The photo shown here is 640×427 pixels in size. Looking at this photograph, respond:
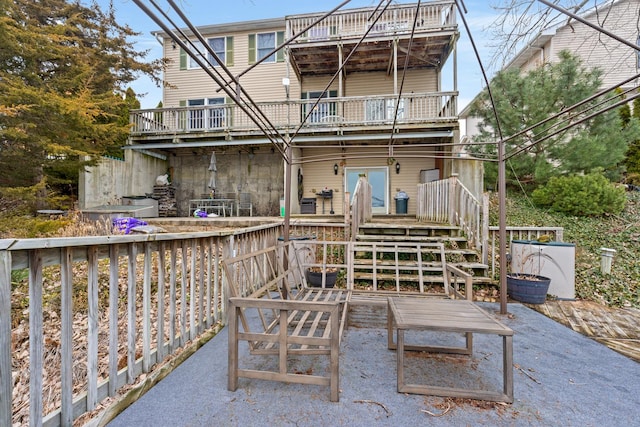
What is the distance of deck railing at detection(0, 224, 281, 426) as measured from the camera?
128 cm

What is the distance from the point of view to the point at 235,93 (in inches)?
83.7

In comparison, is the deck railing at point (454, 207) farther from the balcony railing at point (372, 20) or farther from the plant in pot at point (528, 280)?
the balcony railing at point (372, 20)

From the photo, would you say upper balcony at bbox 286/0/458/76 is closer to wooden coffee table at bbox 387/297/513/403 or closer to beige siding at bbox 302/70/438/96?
beige siding at bbox 302/70/438/96

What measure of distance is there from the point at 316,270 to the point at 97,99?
8895 millimetres

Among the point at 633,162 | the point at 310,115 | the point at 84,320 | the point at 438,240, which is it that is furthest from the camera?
the point at 310,115

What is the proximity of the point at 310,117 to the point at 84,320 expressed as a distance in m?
7.75

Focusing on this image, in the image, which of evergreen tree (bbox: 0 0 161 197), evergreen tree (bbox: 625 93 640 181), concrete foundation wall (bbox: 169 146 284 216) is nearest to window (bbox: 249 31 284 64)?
concrete foundation wall (bbox: 169 146 284 216)

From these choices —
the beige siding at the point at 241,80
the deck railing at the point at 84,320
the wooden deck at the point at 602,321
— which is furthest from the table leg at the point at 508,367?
the beige siding at the point at 241,80

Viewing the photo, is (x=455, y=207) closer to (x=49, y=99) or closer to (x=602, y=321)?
(x=602, y=321)

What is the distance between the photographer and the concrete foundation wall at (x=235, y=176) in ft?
34.8

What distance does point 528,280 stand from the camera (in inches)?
155

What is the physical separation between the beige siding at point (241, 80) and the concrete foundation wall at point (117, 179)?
318 cm

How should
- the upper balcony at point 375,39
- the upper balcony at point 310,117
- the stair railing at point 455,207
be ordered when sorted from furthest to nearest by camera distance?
the upper balcony at point 310,117 < the upper balcony at point 375,39 < the stair railing at point 455,207

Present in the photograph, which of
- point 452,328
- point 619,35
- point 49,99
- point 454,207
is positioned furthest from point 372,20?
point 452,328
